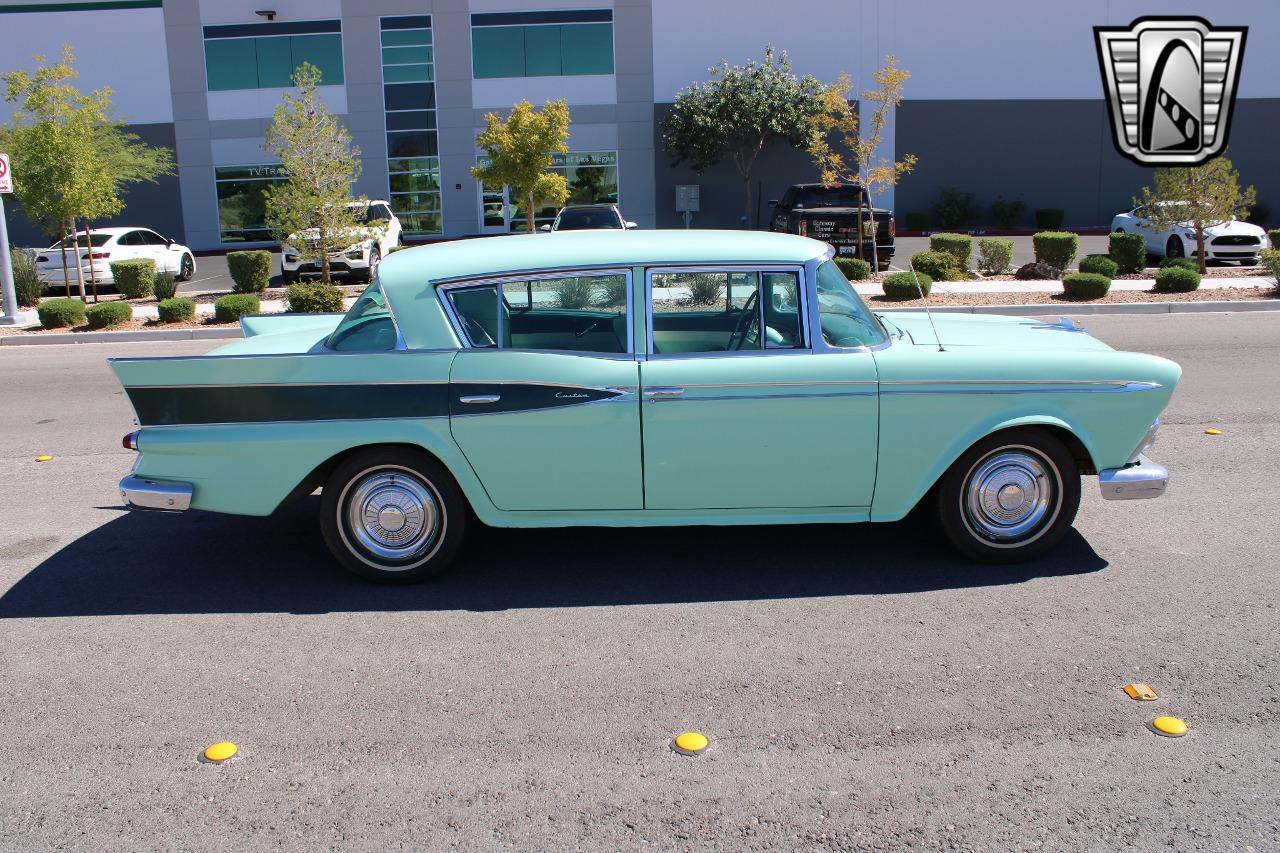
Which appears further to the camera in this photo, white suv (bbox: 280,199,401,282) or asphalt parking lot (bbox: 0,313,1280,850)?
white suv (bbox: 280,199,401,282)

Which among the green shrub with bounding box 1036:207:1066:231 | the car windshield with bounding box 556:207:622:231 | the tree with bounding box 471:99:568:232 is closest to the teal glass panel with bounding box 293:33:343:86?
the tree with bounding box 471:99:568:232

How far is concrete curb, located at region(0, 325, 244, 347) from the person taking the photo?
639 inches

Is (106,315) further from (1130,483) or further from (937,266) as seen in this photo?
(1130,483)

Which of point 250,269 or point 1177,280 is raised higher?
point 250,269

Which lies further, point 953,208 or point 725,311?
point 953,208

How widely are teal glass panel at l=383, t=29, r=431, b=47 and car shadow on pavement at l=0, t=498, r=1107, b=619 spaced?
102 ft

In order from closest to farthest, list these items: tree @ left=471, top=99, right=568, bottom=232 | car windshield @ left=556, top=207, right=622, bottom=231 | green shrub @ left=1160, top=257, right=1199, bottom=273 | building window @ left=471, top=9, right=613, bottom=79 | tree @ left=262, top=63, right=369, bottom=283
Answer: green shrub @ left=1160, top=257, right=1199, bottom=273, tree @ left=262, top=63, right=369, bottom=283, car windshield @ left=556, top=207, right=622, bottom=231, tree @ left=471, top=99, right=568, bottom=232, building window @ left=471, top=9, right=613, bottom=79

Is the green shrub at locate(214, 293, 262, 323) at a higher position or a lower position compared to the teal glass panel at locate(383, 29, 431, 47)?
lower

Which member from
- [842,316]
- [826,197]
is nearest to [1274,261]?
[826,197]

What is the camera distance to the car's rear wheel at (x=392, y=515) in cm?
523

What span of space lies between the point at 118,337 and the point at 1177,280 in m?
16.0

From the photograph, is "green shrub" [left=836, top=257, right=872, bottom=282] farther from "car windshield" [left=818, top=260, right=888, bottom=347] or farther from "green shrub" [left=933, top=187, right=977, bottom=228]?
"green shrub" [left=933, top=187, right=977, bottom=228]

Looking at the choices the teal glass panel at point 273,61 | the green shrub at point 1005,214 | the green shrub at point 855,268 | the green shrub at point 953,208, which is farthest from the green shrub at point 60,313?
the green shrub at point 1005,214

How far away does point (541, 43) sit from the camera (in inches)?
1357
